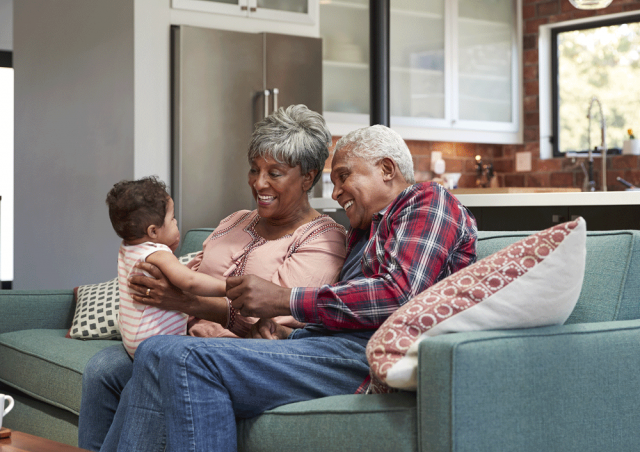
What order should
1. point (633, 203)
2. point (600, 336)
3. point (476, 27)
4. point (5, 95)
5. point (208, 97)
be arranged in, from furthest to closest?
point (5, 95), point (476, 27), point (208, 97), point (633, 203), point (600, 336)

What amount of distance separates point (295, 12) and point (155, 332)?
288 centimetres

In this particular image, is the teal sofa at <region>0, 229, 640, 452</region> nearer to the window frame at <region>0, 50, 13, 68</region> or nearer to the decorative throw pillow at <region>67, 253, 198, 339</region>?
the decorative throw pillow at <region>67, 253, 198, 339</region>

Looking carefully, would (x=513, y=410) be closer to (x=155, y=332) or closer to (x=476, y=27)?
(x=155, y=332)

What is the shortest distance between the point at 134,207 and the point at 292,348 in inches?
24.1

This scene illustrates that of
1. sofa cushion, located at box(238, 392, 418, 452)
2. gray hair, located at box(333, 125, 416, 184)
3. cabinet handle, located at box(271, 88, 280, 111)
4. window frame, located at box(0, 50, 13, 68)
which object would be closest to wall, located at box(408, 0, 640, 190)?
cabinet handle, located at box(271, 88, 280, 111)

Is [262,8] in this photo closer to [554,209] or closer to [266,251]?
[554,209]

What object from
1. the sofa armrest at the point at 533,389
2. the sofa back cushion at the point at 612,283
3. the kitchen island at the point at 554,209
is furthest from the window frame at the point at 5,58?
the sofa armrest at the point at 533,389

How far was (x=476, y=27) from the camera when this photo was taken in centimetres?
589

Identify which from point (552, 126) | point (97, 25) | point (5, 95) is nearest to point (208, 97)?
point (97, 25)

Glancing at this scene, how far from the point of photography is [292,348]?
1.62 m

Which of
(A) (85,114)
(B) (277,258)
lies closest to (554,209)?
(B) (277,258)

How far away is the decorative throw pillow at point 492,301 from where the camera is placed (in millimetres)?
1392

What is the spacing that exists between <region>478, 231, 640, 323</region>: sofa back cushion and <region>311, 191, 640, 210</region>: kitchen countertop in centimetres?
138

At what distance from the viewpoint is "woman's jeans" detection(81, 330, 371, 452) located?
1.48 meters
